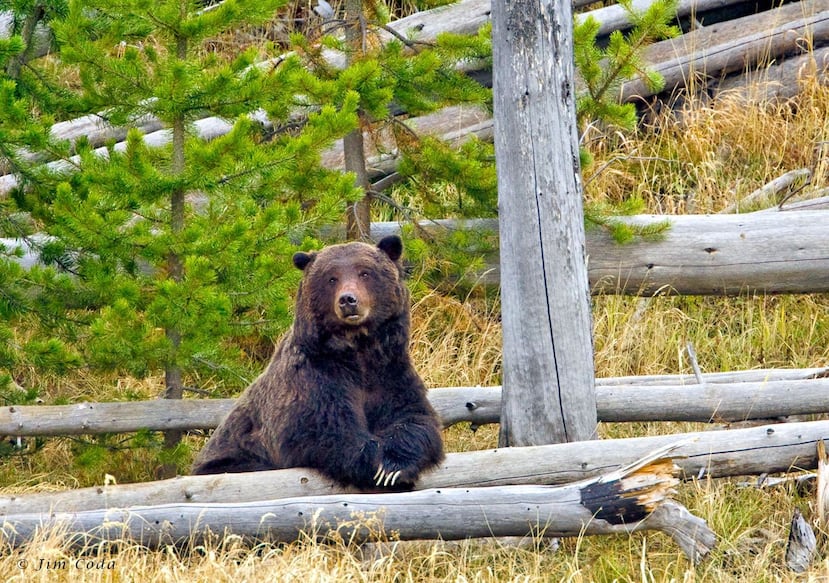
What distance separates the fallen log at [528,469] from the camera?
4.71 m

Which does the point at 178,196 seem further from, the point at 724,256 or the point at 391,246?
the point at 724,256

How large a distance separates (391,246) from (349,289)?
1.55ft

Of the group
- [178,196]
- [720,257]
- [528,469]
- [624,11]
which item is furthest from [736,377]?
[624,11]

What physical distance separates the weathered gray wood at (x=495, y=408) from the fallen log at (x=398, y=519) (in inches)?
48.3

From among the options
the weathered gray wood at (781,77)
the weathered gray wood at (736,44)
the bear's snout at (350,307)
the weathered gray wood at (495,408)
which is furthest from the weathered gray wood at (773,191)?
the bear's snout at (350,307)

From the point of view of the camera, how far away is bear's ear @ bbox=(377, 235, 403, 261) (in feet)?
17.3

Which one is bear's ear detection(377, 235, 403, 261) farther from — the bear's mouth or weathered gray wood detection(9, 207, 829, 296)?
weathered gray wood detection(9, 207, 829, 296)

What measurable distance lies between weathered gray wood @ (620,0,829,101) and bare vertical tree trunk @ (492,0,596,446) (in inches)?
174

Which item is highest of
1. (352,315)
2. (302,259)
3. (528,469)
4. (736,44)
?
(736,44)

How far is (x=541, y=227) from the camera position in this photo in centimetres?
501

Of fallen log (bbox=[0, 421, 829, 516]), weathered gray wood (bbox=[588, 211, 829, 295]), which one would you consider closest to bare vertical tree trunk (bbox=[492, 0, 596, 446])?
fallen log (bbox=[0, 421, 829, 516])

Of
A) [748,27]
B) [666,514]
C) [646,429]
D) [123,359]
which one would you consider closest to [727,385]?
[646,429]

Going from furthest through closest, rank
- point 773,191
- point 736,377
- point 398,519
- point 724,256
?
1. point 773,191
2. point 724,256
3. point 736,377
4. point 398,519

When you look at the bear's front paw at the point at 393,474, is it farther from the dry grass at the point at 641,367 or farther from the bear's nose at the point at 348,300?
the bear's nose at the point at 348,300
